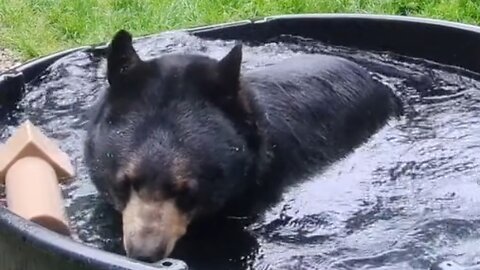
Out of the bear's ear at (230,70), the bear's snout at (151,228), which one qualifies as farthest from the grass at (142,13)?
the bear's snout at (151,228)

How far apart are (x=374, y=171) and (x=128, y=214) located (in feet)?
4.32

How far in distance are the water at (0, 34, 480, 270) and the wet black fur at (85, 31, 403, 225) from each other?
147 millimetres

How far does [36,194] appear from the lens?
3.75 m

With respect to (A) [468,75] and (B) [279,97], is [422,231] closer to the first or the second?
(B) [279,97]

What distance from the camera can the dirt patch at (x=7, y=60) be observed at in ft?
23.1

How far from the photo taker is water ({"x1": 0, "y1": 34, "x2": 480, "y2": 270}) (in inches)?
154

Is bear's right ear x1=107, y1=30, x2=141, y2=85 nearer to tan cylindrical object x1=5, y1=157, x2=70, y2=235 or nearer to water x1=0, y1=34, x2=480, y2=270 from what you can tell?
tan cylindrical object x1=5, y1=157, x2=70, y2=235

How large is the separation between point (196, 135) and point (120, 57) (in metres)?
0.41

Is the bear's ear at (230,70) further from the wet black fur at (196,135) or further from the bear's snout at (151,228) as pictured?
the bear's snout at (151,228)

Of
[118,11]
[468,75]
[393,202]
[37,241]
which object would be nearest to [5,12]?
[118,11]

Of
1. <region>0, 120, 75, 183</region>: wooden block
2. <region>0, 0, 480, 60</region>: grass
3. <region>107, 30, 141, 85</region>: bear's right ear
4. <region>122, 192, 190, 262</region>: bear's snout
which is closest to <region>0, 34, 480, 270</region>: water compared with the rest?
<region>0, 120, 75, 183</region>: wooden block

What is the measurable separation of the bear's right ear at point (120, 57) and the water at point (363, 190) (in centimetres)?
54

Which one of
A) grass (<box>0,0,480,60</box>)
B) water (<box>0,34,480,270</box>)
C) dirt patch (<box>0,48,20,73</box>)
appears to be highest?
water (<box>0,34,480,270</box>)

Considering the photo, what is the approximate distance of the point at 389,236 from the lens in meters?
4.01
